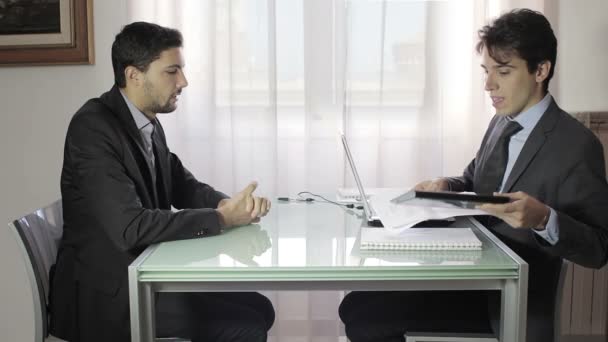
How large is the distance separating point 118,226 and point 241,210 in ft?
1.13

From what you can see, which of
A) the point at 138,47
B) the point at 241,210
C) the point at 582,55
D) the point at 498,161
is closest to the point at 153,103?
the point at 138,47

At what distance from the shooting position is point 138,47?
221 centimetres

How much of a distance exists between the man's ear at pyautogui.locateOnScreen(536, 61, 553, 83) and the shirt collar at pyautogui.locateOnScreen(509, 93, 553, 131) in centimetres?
6

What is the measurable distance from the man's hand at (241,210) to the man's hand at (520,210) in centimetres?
64

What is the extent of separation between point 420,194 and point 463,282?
226mm

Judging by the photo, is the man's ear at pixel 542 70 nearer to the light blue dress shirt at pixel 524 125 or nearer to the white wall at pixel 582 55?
the light blue dress shirt at pixel 524 125

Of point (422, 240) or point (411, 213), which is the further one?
point (411, 213)

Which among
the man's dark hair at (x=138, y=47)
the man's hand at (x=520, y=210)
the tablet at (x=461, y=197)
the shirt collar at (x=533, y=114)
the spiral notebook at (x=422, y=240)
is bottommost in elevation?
the spiral notebook at (x=422, y=240)

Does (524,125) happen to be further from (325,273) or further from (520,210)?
(325,273)

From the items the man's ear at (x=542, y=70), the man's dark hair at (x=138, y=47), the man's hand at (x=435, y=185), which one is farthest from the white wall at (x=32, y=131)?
the man's ear at (x=542, y=70)

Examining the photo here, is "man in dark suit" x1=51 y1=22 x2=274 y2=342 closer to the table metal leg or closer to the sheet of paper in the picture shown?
the sheet of paper

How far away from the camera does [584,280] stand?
3.07m

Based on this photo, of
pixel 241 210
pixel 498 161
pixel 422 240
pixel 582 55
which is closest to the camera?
pixel 422 240

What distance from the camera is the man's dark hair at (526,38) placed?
2025 mm
